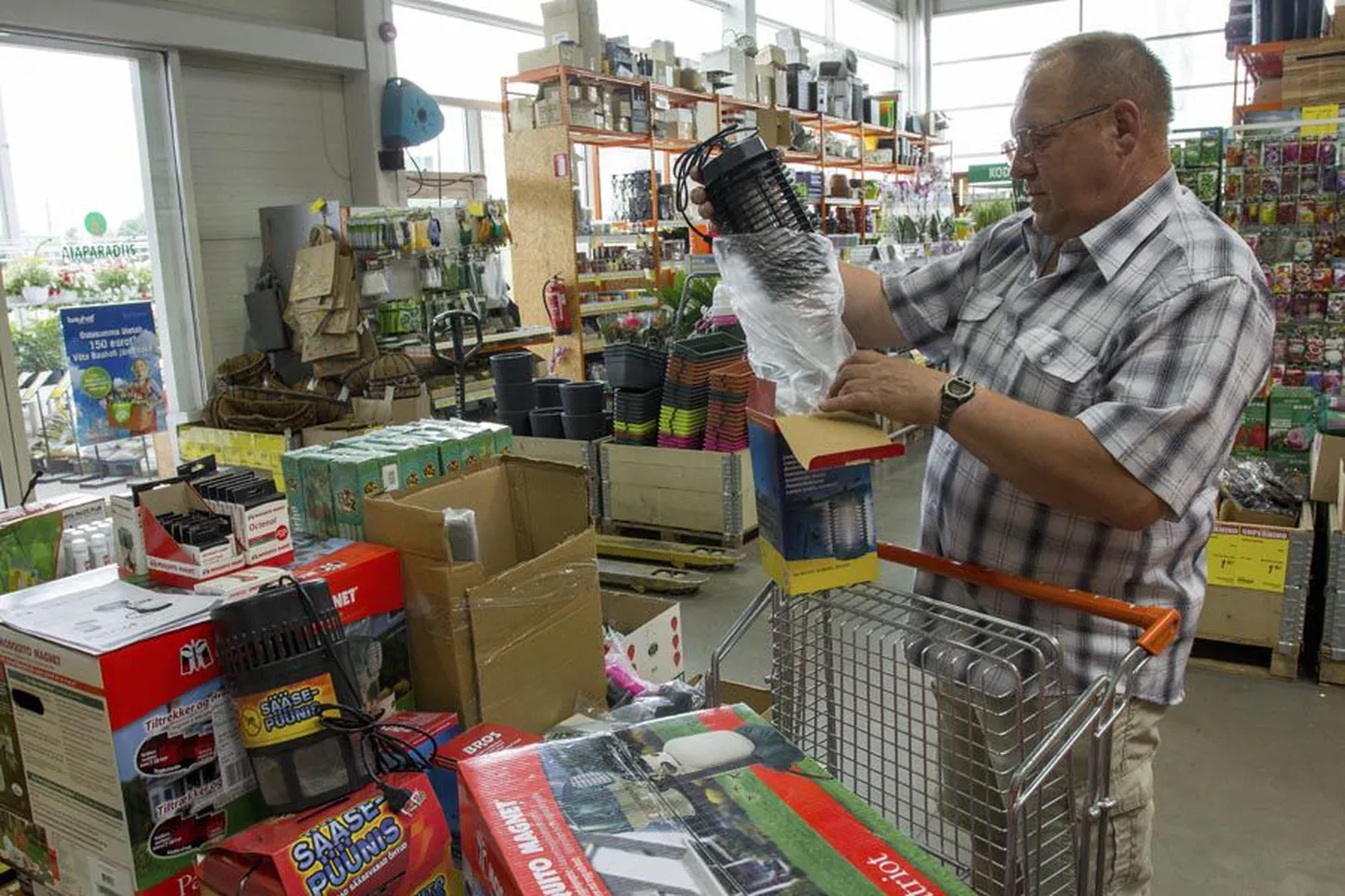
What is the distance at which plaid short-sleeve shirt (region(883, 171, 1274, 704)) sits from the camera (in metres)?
1.29

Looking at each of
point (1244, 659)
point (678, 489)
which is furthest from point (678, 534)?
point (1244, 659)

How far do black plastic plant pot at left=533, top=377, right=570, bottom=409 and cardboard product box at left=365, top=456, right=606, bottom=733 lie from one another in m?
3.67

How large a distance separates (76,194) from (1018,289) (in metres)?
5.84

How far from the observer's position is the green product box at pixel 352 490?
1902mm

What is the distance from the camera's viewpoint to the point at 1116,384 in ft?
4.37

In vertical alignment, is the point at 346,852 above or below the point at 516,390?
below

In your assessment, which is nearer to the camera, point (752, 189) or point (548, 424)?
point (752, 189)

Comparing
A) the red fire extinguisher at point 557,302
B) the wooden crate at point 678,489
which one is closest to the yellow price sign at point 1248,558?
the wooden crate at point 678,489

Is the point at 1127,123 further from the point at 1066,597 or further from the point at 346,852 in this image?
the point at 346,852

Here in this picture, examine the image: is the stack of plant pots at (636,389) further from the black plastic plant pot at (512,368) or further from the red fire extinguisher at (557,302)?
the red fire extinguisher at (557,302)

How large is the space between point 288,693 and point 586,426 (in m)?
4.12

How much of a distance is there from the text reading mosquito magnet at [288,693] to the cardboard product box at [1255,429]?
4397 millimetres

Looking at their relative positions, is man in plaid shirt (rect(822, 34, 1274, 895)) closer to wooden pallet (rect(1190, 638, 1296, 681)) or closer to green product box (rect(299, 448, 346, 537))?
green product box (rect(299, 448, 346, 537))

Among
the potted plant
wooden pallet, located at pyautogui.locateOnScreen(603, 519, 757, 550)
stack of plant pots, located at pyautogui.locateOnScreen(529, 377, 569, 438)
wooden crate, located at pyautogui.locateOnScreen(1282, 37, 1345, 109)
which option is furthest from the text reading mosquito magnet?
wooden crate, located at pyautogui.locateOnScreen(1282, 37, 1345, 109)
